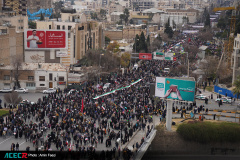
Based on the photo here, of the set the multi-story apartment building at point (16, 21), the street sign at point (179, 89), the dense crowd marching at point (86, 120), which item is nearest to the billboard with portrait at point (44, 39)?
the multi-story apartment building at point (16, 21)

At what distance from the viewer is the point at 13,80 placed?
140 ft

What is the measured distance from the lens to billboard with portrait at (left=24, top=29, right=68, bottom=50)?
4959 centimetres

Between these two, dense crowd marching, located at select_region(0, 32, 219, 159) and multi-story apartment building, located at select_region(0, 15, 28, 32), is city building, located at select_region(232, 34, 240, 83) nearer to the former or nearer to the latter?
dense crowd marching, located at select_region(0, 32, 219, 159)

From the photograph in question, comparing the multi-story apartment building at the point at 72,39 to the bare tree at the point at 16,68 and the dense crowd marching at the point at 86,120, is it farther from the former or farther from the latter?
the dense crowd marching at the point at 86,120

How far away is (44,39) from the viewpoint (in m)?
49.7

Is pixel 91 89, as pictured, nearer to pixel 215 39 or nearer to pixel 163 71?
pixel 163 71

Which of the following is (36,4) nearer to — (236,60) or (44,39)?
(44,39)

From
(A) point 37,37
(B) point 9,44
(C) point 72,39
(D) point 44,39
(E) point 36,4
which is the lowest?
(B) point 9,44

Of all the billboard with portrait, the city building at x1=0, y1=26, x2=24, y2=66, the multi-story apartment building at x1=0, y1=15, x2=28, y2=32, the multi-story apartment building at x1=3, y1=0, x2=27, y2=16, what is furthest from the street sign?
the multi-story apartment building at x1=3, y1=0, x2=27, y2=16

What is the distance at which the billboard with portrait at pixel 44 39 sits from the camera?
49.6m

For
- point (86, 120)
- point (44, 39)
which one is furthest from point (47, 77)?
point (86, 120)

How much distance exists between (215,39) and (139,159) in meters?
68.0

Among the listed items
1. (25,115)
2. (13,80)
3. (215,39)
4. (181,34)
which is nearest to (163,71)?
(13,80)

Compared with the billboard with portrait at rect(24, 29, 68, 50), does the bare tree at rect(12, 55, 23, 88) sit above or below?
below
